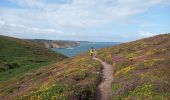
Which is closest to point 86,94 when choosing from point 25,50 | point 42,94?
point 42,94

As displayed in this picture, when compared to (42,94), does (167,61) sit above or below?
above

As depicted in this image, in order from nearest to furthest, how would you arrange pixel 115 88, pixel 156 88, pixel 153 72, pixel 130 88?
pixel 156 88 < pixel 130 88 < pixel 115 88 < pixel 153 72

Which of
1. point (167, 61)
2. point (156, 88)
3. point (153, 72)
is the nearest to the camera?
point (156, 88)

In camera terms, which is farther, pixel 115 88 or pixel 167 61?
pixel 167 61

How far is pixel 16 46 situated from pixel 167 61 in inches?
4620

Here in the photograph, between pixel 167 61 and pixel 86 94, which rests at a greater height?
A: pixel 167 61

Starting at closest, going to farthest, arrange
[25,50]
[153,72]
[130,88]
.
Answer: [130,88], [153,72], [25,50]

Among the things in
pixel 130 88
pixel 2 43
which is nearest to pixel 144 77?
pixel 130 88

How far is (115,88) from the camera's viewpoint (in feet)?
87.1

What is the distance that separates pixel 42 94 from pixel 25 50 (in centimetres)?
11494

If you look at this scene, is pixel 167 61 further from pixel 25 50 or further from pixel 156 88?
pixel 25 50

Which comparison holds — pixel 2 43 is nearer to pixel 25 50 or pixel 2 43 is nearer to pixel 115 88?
pixel 25 50

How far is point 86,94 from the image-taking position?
25594 mm

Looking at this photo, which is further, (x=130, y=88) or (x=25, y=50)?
(x=25, y=50)
